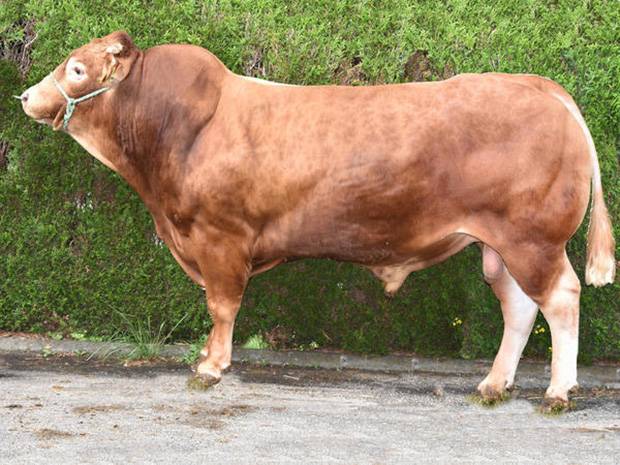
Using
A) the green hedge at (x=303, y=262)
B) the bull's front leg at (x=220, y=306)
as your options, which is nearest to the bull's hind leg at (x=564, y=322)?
the green hedge at (x=303, y=262)

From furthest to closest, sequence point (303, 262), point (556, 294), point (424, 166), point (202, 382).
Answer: point (303, 262) → point (202, 382) → point (556, 294) → point (424, 166)

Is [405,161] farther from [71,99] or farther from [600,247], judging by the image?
[71,99]

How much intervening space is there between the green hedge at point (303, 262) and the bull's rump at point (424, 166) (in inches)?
53.5

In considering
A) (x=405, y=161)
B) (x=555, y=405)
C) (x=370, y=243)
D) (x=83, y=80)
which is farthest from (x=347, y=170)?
(x=555, y=405)

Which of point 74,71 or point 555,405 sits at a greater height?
point 74,71

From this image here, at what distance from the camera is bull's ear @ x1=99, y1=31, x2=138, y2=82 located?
18.2 ft

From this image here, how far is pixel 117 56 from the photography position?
557 centimetres

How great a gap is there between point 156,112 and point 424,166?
1371 millimetres

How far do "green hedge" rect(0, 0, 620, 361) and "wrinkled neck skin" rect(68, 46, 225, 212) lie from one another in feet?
3.94

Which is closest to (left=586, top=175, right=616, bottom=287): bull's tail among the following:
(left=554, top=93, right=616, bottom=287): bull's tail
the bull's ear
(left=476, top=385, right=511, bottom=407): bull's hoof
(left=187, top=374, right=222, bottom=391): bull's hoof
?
(left=554, top=93, right=616, bottom=287): bull's tail

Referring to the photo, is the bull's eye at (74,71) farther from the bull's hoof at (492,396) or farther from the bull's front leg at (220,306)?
the bull's hoof at (492,396)

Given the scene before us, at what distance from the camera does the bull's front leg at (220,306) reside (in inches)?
218

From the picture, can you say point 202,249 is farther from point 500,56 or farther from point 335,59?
point 500,56

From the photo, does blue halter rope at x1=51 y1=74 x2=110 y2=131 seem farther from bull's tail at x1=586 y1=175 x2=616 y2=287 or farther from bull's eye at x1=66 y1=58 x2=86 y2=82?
bull's tail at x1=586 y1=175 x2=616 y2=287
